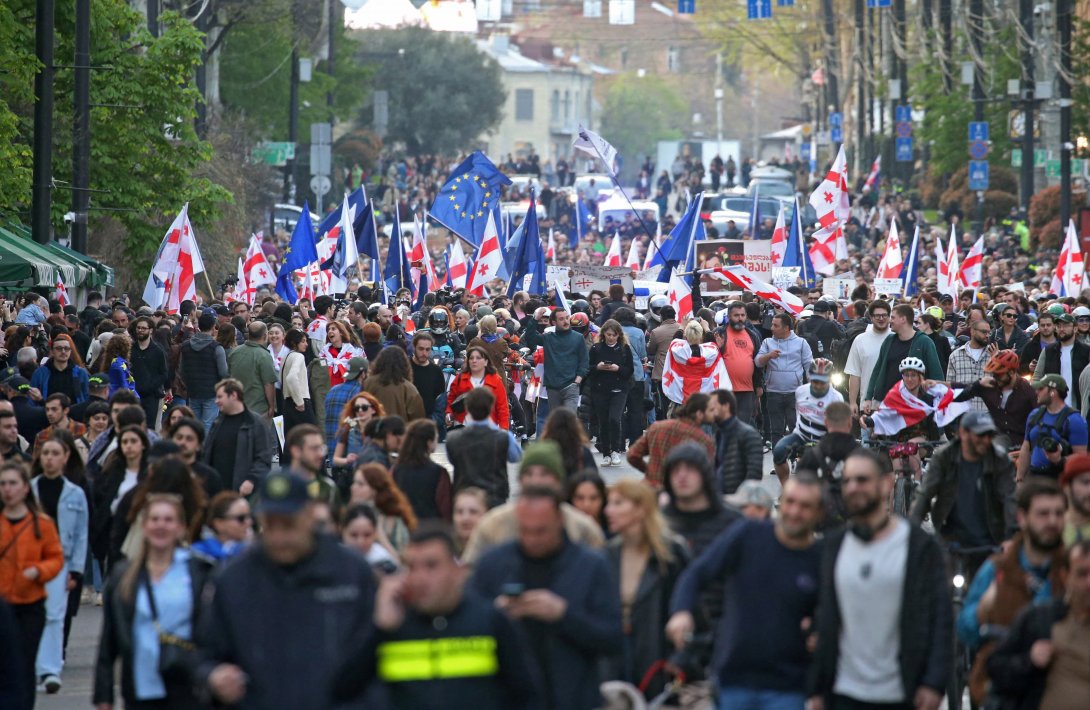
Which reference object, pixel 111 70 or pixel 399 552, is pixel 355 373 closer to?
pixel 399 552

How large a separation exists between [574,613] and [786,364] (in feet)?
39.3

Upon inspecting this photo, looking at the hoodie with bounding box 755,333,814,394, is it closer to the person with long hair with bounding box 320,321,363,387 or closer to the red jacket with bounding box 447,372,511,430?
the red jacket with bounding box 447,372,511,430

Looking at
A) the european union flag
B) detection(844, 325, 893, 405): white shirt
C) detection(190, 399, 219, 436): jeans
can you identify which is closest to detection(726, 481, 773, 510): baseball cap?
detection(844, 325, 893, 405): white shirt

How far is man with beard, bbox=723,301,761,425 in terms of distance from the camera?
18.5 metres

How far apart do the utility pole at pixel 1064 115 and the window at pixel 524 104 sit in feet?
351

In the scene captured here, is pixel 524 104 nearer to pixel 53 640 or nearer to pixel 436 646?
pixel 53 640

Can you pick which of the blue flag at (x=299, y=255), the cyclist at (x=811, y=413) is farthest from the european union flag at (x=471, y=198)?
the cyclist at (x=811, y=413)

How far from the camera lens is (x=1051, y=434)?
12930 mm

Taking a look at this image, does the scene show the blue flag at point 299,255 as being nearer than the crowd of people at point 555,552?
No

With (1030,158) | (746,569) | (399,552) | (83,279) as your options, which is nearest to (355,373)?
(399,552)

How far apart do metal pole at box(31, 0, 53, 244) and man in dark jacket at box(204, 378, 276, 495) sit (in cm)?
1347

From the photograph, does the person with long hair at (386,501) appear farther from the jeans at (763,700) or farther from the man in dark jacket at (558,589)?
the man in dark jacket at (558,589)

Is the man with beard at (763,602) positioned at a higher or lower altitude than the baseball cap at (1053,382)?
lower

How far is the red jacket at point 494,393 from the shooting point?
1536 cm
